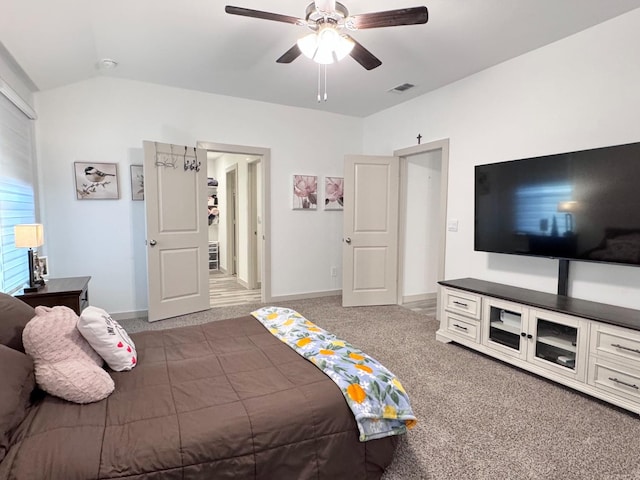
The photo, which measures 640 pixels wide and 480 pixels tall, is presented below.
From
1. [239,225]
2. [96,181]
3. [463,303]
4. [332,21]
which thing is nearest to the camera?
[332,21]

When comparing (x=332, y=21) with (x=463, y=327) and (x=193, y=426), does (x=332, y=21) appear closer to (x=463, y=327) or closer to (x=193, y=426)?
(x=193, y=426)

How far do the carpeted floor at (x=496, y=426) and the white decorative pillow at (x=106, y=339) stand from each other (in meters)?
1.36

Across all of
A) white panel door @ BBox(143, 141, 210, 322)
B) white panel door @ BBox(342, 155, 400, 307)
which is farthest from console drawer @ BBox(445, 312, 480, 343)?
white panel door @ BBox(143, 141, 210, 322)

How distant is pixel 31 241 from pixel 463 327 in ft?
11.8

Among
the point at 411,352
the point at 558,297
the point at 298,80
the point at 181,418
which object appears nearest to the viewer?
the point at 181,418

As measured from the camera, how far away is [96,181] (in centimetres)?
388

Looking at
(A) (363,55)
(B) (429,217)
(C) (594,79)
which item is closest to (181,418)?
(A) (363,55)

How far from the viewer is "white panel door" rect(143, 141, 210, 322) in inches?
152

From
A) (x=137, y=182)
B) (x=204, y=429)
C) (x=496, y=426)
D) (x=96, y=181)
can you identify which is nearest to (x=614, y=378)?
(x=496, y=426)

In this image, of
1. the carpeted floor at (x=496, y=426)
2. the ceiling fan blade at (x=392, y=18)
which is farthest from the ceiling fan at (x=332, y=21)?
the carpeted floor at (x=496, y=426)

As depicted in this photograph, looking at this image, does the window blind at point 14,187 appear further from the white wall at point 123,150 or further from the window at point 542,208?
the window at point 542,208

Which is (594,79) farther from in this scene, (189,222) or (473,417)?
(189,222)

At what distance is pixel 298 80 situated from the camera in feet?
12.9

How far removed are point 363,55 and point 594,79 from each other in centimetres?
187
